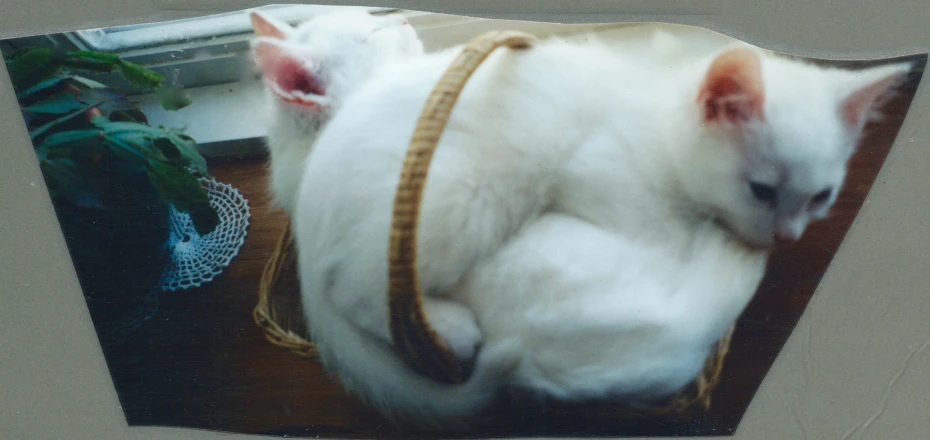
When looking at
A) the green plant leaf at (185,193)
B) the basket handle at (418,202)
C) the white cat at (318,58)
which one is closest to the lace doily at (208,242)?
the green plant leaf at (185,193)

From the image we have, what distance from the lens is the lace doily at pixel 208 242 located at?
910 millimetres

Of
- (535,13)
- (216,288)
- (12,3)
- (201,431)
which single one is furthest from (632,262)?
(12,3)

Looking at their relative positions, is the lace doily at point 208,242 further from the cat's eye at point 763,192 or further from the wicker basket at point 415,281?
the cat's eye at point 763,192

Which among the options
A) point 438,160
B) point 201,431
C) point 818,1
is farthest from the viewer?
point 201,431

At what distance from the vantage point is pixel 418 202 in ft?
2.74

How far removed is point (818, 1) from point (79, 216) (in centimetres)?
110

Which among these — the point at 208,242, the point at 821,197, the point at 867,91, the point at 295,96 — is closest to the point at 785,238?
the point at 821,197

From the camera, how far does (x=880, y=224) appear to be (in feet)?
3.30

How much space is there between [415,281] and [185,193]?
0.35 meters

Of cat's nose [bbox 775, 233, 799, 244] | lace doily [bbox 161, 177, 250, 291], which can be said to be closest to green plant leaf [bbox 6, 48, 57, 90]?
lace doily [bbox 161, 177, 250, 291]

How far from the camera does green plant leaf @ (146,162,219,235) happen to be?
35.8 inches

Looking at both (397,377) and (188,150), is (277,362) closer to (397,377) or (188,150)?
(397,377)

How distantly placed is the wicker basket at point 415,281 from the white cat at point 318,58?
9cm

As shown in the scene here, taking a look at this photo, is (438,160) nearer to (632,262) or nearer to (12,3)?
(632,262)
